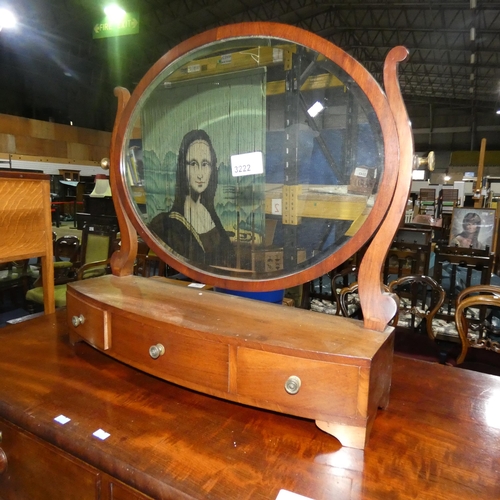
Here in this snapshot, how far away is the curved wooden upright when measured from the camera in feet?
2.05

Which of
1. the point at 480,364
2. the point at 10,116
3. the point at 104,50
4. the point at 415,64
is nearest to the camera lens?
the point at 480,364

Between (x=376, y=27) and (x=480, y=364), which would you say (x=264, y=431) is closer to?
(x=480, y=364)

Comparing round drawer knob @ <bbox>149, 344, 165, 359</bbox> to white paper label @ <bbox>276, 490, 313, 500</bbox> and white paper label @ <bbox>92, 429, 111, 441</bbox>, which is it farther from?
white paper label @ <bbox>276, 490, 313, 500</bbox>

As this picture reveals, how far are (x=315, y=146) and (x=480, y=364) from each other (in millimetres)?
1156

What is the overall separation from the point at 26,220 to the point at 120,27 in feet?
12.7

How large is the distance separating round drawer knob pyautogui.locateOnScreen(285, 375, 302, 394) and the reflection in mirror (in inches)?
10.0

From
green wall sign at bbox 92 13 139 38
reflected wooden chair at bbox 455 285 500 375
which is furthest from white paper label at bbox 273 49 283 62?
green wall sign at bbox 92 13 139 38

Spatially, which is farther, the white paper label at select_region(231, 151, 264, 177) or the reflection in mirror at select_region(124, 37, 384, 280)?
the white paper label at select_region(231, 151, 264, 177)

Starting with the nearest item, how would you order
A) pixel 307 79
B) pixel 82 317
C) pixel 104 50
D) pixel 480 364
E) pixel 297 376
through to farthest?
pixel 297 376 → pixel 307 79 → pixel 82 317 → pixel 480 364 → pixel 104 50

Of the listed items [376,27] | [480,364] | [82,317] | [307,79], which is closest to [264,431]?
[82,317]

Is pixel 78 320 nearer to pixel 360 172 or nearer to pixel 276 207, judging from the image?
pixel 276 207

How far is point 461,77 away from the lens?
9828mm

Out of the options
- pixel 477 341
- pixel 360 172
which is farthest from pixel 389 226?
pixel 477 341

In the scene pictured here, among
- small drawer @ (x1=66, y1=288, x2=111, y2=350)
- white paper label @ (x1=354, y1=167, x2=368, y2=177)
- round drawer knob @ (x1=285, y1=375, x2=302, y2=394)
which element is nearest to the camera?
round drawer knob @ (x1=285, y1=375, x2=302, y2=394)
